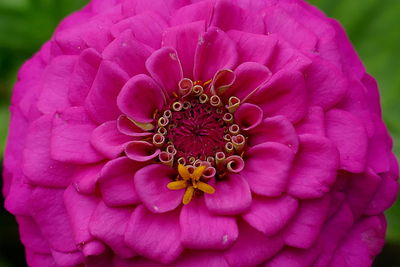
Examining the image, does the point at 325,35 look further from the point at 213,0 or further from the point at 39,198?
the point at 39,198

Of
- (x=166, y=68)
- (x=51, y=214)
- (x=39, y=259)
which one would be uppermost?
(x=166, y=68)

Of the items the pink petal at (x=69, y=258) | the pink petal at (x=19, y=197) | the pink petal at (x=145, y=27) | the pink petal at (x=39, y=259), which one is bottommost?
the pink petal at (x=39, y=259)

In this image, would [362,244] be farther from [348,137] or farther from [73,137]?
[73,137]

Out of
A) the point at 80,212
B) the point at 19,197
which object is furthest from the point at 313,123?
the point at 19,197

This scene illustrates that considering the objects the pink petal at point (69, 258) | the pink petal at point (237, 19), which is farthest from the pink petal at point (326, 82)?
the pink petal at point (69, 258)

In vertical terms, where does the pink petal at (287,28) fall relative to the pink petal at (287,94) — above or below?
above

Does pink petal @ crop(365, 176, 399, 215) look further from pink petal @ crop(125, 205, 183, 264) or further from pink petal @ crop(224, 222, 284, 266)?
pink petal @ crop(125, 205, 183, 264)

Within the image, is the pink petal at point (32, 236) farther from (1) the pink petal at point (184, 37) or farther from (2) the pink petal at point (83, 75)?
(1) the pink petal at point (184, 37)
